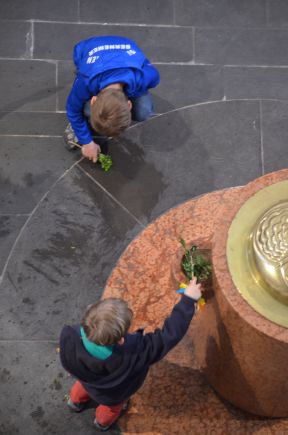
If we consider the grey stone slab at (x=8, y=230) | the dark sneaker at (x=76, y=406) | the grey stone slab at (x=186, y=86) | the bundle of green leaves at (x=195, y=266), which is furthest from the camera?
the grey stone slab at (x=186, y=86)

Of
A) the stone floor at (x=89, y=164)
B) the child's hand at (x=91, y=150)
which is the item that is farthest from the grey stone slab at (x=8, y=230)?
the child's hand at (x=91, y=150)

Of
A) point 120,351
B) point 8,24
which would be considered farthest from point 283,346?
point 8,24

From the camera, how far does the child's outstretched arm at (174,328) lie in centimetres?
321

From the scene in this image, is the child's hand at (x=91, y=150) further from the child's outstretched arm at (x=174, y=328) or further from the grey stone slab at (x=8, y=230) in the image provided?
the child's outstretched arm at (x=174, y=328)

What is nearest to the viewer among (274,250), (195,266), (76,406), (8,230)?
(274,250)

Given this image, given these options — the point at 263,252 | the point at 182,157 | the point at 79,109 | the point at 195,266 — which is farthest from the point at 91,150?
the point at 263,252

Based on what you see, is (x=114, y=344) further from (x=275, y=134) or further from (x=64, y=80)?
(x=64, y=80)

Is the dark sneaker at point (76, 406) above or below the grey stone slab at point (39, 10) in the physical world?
below

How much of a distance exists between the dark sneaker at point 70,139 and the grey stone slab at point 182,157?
145 mm

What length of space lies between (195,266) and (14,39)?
2562mm

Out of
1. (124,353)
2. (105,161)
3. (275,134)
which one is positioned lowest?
(124,353)

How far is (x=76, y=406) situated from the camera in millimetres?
3963

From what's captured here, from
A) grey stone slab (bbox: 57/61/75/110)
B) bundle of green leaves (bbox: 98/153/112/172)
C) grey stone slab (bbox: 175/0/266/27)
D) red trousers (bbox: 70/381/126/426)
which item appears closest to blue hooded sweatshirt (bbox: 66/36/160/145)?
bundle of green leaves (bbox: 98/153/112/172)

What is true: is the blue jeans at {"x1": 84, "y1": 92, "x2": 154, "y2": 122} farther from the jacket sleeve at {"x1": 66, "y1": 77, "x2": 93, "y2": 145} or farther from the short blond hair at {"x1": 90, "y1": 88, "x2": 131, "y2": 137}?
the short blond hair at {"x1": 90, "y1": 88, "x2": 131, "y2": 137}
